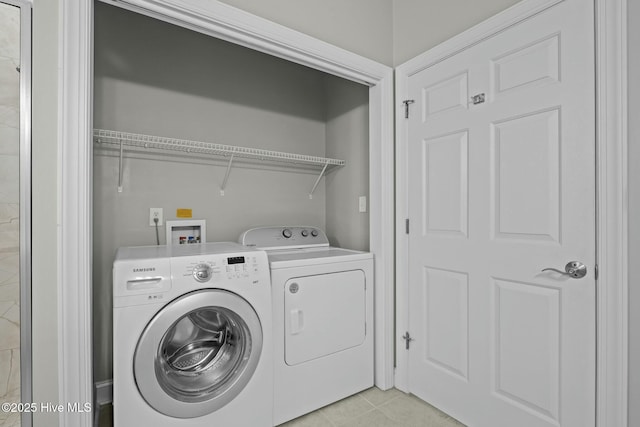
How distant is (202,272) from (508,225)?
142 cm

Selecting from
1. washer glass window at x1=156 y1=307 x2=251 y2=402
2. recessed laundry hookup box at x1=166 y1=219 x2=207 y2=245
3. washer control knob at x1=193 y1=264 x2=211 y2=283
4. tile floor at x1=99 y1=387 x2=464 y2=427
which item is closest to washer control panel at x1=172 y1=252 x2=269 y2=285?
washer control knob at x1=193 y1=264 x2=211 y2=283

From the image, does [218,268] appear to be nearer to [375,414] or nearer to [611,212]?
[375,414]

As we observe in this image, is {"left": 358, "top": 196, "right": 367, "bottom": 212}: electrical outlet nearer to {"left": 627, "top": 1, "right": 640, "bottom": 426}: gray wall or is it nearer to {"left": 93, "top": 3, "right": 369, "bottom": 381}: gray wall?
{"left": 93, "top": 3, "right": 369, "bottom": 381}: gray wall

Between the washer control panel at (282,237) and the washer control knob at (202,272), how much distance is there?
0.66 meters

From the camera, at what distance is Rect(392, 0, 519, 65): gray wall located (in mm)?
1600

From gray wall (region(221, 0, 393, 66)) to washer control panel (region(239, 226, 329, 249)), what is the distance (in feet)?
4.04

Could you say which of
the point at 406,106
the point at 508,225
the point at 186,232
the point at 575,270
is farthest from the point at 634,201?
the point at 186,232

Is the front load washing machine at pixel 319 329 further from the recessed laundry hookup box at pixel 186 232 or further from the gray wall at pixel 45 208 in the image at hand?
the gray wall at pixel 45 208

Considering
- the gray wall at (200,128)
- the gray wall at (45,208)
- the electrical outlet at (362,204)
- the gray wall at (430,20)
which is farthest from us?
the electrical outlet at (362,204)

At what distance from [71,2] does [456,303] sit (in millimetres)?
2117

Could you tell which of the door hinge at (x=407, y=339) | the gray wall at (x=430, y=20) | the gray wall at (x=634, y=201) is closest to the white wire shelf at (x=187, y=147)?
the gray wall at (x=430, y=20)

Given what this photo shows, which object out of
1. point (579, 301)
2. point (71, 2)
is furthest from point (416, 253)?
point (71, 2)

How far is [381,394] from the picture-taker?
1945 mm

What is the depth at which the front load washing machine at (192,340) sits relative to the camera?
1272 millimetres
